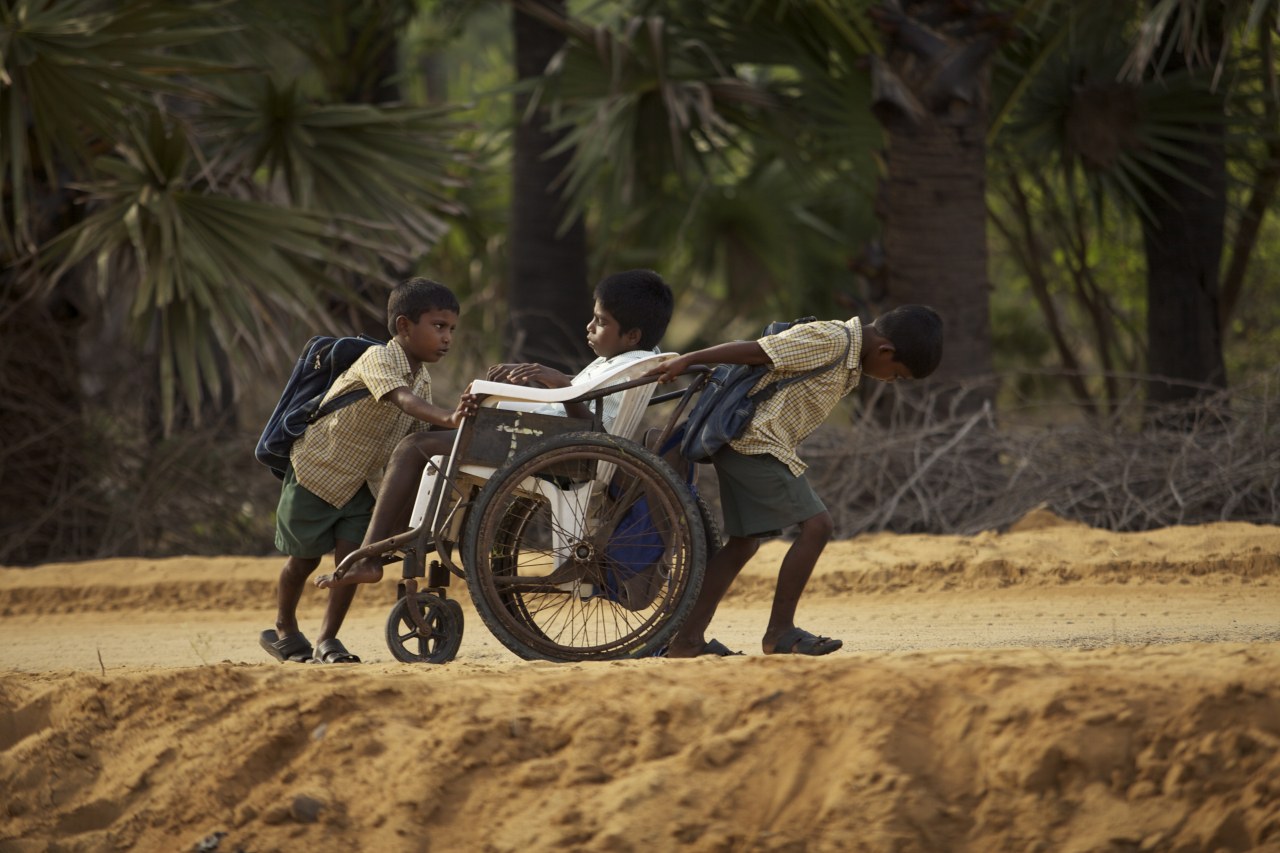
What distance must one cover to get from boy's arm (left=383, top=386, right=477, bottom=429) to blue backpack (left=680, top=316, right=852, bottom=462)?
0.71m

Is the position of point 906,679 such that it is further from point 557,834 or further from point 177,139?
point 177,139

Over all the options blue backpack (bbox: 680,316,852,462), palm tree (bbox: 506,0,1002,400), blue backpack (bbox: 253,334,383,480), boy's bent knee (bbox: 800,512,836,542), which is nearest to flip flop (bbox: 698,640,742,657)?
boy's bent knee (bbox: 800,512,836,542)

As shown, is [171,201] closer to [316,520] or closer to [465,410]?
[316,520]

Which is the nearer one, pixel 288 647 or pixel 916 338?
pixel 916 338

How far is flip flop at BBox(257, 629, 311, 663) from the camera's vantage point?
535cm

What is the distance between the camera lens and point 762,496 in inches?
189

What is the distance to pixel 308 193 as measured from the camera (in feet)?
28.3

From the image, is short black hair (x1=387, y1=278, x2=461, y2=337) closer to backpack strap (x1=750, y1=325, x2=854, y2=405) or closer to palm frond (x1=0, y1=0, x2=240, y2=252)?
backpack strap (x1=750, y1=325, x2=854, y2=405)

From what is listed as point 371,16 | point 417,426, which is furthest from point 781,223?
point 417,426

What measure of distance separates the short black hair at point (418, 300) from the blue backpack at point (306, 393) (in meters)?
0.20

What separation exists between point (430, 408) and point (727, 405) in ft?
3.08

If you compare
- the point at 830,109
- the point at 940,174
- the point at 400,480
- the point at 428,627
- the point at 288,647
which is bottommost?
the point at 288,647

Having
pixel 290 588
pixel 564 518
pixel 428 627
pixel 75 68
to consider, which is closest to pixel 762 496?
pixel 564 518

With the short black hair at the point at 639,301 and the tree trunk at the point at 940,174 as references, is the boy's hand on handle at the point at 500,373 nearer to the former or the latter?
the short black hair at the point at 639,301
